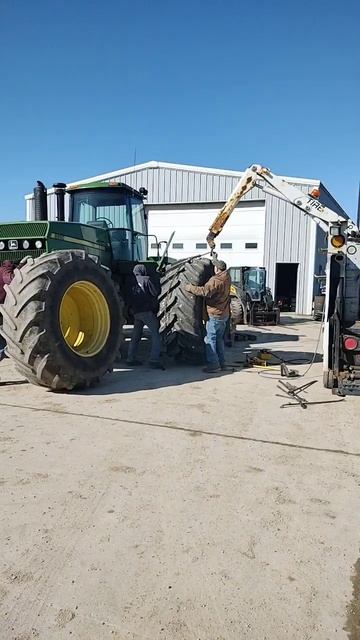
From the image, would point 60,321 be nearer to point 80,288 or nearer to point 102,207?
point 80,288

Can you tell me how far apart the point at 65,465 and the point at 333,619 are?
2.08 meters

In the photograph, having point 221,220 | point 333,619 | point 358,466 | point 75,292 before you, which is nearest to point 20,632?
point 333,619

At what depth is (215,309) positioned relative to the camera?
23.1ft

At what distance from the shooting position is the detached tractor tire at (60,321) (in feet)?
15.9

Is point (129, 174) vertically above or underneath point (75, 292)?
above

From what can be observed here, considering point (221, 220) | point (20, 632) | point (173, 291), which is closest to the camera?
point (20, 632)

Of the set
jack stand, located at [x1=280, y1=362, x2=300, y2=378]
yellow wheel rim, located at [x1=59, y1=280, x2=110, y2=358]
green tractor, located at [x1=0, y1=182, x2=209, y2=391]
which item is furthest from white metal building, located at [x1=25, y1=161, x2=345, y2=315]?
yellow wheel rim, located at [x1=59, y1=280, x2=110, y2=358]

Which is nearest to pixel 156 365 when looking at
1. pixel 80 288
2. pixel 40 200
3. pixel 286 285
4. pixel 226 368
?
pixel 226 368

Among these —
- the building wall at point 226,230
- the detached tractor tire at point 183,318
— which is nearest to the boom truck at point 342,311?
the detached tractor tire at point 183,318

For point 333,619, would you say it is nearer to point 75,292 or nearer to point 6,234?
point 75,292

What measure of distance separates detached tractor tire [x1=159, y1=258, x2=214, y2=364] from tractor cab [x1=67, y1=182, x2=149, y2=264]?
3.49ft

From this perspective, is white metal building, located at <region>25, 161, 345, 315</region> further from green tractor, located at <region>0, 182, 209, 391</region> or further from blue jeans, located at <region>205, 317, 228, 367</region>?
blue jeans, located at <region>205, 317, 228, 367</region>

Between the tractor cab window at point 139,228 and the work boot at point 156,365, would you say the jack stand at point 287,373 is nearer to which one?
the work boot at point 156,365

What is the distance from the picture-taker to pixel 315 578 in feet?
7.50
